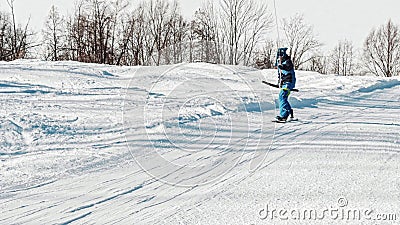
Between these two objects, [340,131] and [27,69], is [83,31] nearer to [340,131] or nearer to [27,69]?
[27,69]

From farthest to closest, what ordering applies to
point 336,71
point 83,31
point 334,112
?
point 336,71
point 83,31
point 334,112

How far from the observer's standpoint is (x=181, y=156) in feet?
23.5

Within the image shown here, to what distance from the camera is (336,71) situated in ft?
231

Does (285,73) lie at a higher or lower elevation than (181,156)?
higher

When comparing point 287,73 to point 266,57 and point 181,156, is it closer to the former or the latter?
point 181,156

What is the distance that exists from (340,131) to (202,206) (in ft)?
17.6

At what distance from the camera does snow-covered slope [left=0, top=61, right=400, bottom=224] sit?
192 inches

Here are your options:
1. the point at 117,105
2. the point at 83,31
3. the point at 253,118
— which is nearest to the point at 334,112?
the point at 253,118

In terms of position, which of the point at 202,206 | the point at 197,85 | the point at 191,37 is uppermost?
the point at 191,37

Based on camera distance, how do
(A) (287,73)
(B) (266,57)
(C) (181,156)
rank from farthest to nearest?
1. (B) (266,57)
2. (A) (287,73)
3. (C) (181,156)

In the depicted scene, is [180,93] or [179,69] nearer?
[180,93]

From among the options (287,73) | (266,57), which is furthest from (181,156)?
(266,57)

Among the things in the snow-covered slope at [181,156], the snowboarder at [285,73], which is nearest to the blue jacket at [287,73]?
the snowboarder at [285,73]

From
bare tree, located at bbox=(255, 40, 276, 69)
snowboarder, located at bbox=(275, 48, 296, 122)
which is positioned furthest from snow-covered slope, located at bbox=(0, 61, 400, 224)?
bare tree, located at bbox=(255, 40, 276, 69)
